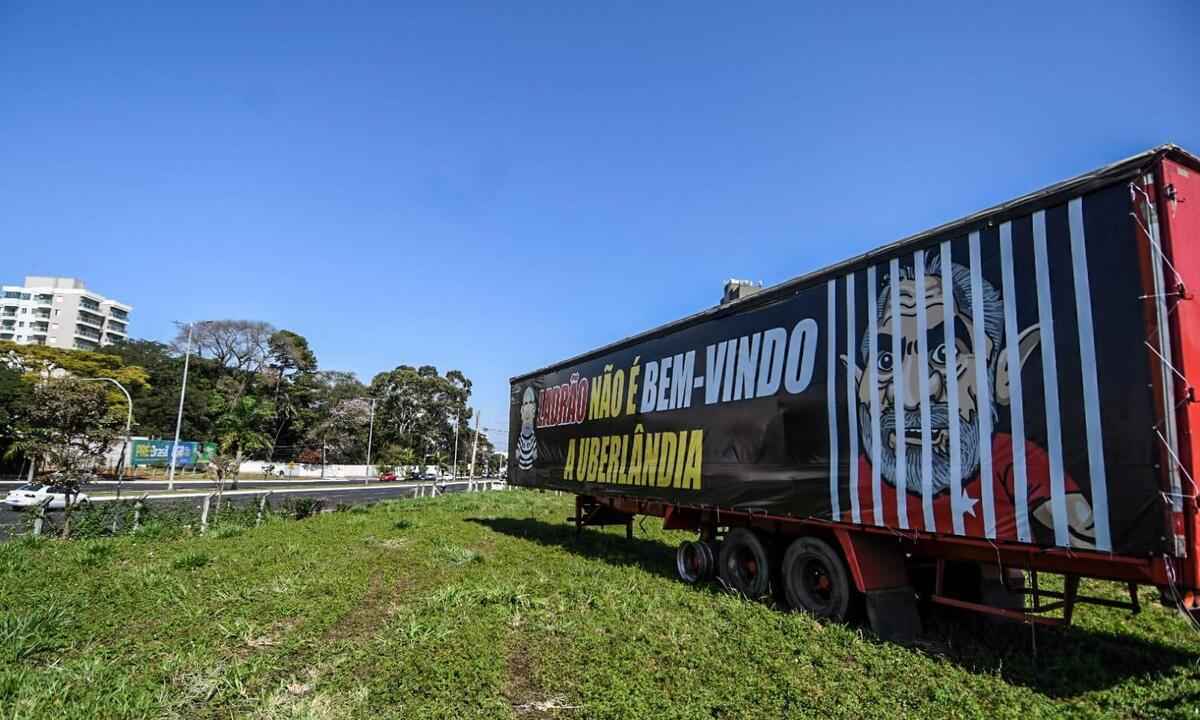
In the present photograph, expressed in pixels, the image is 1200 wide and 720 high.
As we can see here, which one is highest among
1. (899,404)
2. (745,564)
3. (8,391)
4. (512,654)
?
(8,391)

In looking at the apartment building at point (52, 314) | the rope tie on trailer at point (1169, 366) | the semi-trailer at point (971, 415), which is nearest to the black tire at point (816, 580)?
the semi-trailer at point (971, 415)

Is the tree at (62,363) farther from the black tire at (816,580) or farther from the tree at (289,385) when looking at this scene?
the black tire at (816,580)

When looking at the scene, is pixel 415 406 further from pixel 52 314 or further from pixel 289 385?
pixel 52 314

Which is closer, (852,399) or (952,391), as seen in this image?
(952,391)

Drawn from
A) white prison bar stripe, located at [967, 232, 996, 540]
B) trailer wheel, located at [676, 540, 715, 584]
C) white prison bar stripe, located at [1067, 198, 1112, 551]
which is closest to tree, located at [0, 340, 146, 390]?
trailer wheel, located at [676, 540, 715, 584]

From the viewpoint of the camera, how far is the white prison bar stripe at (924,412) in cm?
569

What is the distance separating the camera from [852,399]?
6.62 m

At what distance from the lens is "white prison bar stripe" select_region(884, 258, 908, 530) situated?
5.96 m

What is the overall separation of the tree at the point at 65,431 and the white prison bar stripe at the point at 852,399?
16.6 m

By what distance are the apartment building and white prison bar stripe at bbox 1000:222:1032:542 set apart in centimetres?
14029

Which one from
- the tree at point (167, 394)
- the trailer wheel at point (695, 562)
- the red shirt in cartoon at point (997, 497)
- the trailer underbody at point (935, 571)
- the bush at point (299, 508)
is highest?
the tree at point (167, 394)

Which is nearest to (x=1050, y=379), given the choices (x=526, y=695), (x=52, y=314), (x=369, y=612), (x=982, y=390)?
(x=982, y=390)

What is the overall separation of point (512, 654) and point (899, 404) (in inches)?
171

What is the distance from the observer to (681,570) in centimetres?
979
